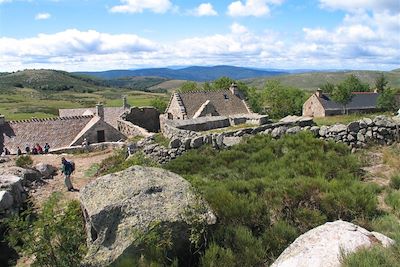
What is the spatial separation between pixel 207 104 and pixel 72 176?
20312 millimetres

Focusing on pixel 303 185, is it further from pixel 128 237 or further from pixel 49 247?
pixel 49 247

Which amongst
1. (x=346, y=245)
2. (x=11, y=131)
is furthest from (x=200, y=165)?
(x=11, y=131)

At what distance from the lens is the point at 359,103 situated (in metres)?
78.2

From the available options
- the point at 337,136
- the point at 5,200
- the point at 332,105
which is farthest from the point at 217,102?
the point at 332,105

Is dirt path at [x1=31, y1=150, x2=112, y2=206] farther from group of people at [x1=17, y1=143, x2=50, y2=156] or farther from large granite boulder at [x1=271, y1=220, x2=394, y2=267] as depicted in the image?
large granite boulder at [x1=271, y1=220, x2=394, y2=267]

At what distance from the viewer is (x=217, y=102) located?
3762 cm

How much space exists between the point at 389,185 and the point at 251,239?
180 inches

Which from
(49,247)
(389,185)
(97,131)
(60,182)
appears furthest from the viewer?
(97,131)

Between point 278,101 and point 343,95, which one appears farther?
point 278,101

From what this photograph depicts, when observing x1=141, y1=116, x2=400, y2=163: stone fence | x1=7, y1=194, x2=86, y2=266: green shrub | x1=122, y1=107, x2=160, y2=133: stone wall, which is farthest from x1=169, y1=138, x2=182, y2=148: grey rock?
x1=122, y1=107, x2=160, y2=133: stone wall

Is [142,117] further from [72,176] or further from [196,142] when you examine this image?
[196,142]

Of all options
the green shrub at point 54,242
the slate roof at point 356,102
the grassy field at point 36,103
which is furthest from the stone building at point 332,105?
the green shrub at point 54,242

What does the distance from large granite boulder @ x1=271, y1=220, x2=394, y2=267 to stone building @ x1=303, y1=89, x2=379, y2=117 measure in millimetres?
68625

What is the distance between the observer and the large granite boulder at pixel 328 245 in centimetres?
534
